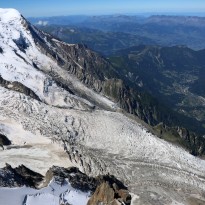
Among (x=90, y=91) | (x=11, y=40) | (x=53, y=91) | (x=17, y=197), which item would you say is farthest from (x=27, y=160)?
(x=11, y=40)

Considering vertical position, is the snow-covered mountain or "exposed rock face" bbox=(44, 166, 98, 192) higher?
"exposed rock face" bbox=(44, 166, 98, 192)

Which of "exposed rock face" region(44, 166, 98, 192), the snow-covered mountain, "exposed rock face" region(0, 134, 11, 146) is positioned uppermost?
"exposed rock face" region(44, 166, 98, 192)

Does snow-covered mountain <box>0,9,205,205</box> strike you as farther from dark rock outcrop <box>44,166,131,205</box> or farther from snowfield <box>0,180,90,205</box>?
dark rock outcrop <box>44,166,131,205</box>

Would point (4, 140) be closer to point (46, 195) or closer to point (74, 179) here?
point (74, 179)

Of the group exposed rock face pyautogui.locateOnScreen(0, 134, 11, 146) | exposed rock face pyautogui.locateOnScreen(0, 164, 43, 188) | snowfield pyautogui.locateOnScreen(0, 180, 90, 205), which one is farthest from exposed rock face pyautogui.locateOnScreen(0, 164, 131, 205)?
exposed rock face pyautogui.locateOnScreen(0, 134, 11, 146)

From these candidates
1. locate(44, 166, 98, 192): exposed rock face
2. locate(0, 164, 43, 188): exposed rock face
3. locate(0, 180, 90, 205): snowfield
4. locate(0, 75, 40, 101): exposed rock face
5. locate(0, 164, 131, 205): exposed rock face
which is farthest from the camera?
locate(0, 75, 40, 101): exposed rock face

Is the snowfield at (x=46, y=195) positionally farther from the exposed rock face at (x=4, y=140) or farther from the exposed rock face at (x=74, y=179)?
the exposed rock face at (x=4, y=140)

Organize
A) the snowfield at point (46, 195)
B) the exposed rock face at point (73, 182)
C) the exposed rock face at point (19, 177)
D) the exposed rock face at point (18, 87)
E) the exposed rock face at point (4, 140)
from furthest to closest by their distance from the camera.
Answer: the exposed rock face at point (18, 87) < the exposed rock face at point (4, 140) < the exposed rock face at point (19, 177) < the exposed rock face at point (73, 182) < the snowfield at point (46, 195)

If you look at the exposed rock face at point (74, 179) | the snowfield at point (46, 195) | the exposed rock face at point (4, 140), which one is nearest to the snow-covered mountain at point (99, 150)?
the exposed rock face at point (4, 140)

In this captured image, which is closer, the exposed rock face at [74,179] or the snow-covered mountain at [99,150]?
the exposed rock face at [74,179]

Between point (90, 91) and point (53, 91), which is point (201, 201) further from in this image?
point (90, 91)

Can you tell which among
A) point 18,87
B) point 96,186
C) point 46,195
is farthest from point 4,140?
point 18,87
